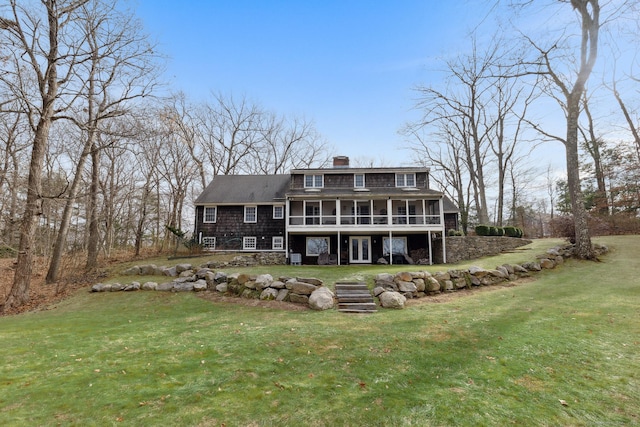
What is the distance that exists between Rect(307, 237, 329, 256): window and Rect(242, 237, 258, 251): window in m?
3.97

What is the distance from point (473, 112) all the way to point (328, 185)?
51.2 ft

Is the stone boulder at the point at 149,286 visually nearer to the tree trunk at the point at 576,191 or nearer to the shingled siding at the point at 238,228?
the shingled siding at the point at 238,228

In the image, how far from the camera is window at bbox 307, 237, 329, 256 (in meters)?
20.5

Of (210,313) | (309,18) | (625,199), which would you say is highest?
(309,18)

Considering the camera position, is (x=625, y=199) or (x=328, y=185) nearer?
(x=625, y=199)

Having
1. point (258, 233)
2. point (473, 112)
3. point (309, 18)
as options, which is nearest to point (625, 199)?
point (473, 112)

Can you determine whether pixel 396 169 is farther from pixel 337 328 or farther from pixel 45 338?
pixel 45 338

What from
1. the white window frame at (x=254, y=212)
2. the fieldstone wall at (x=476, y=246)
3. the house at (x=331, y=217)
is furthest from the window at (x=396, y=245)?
the white window frame at (x=254, y=212)

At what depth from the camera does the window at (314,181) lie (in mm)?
21797

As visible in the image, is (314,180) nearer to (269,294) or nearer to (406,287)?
(269,294)

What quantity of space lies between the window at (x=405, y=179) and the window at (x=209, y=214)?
13.8 metres

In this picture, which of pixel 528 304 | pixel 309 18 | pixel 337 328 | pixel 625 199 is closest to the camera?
pixel 337 328

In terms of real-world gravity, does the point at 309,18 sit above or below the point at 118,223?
above

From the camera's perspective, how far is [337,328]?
6363 mm
